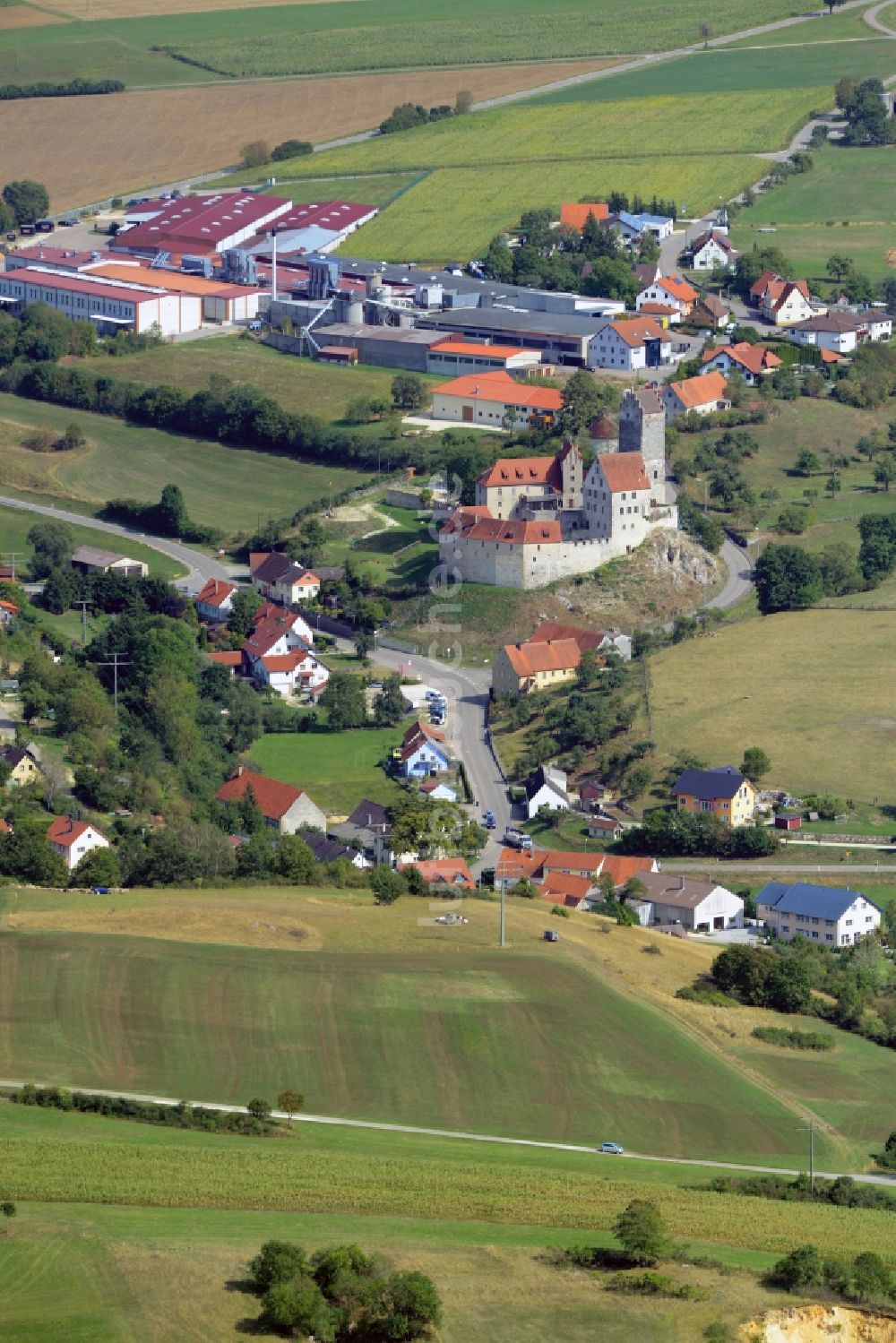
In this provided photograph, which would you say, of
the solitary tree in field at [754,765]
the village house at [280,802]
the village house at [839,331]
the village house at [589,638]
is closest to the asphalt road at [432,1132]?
the village house at [280,802]

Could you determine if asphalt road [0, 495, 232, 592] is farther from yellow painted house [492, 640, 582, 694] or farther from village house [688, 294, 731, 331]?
village house [688, 294, 731, 331]

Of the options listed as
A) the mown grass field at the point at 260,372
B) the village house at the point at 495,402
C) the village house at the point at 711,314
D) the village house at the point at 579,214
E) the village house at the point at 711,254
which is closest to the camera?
the village house at the point at 495,402

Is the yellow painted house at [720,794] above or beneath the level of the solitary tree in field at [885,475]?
beneath

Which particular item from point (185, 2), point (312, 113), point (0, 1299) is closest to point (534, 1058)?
point (0, 1299)

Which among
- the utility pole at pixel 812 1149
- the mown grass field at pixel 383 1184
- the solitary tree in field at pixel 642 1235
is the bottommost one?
the utility pole at pixel 812 1149

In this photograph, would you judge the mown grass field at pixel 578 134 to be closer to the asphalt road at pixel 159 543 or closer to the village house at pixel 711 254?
the village house at pixel 711 254

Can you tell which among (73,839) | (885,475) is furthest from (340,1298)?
(885,475)

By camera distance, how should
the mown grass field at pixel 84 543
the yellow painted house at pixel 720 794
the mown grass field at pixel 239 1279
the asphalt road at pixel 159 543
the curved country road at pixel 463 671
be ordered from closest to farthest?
the mown grass field at pixel 239 1279
the yellow painted house at pixel 720 794
the curved country road at pixel 463 671
the asphalt road at pixel 159 543
the mown grass field at pixel 84 543
